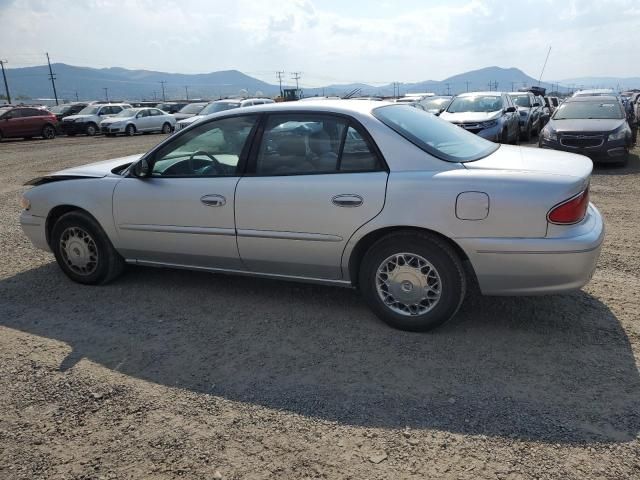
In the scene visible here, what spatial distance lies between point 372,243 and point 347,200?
0.37 meters

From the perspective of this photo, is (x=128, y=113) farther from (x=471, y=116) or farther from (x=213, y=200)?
(x=213, y=200)

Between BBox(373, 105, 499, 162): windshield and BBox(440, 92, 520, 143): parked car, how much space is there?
8800 mm

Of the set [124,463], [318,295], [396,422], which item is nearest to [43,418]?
[124,463]

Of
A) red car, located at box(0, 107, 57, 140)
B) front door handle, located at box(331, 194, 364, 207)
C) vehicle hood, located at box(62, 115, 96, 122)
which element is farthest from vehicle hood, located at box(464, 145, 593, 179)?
vehicle hood, located at box(62, 115, 96, 122)

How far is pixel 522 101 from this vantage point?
18.3 meters

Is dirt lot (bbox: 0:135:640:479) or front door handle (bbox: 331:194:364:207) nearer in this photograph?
dirt lot (bbox: 0:135:640:479)

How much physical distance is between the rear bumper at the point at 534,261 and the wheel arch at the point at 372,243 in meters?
0.11

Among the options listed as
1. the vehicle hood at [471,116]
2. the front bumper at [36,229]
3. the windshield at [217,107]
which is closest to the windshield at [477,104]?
the vehicle hood at [471,116]

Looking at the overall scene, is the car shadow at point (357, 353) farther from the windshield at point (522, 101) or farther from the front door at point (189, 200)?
the windshield at point (522, 101)

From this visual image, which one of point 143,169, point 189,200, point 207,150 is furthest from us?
point 143,169

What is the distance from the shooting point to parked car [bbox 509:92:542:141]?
1633 centimetres

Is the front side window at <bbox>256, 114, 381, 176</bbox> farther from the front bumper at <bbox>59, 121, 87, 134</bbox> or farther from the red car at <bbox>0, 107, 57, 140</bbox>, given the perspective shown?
the front bumper at <bbox>59, 121, 87, 134</bbox>

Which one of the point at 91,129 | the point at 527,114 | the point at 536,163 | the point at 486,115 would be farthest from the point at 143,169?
the point at 91,129

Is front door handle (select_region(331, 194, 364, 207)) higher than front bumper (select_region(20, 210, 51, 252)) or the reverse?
higher
